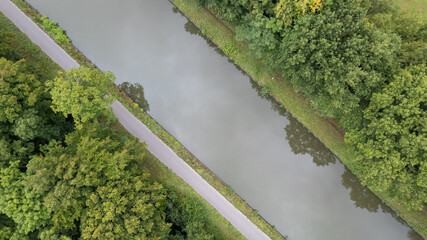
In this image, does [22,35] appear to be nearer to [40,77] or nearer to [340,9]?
[40,77]

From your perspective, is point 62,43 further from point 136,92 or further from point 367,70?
point 367,70

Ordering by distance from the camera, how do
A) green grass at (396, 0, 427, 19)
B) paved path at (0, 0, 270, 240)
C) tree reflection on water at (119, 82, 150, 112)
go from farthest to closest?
tree reflection on water at (119, 82, 150, 112)
green grass at (396, 0, 427, 19)
paved path at (0, 0, 270, 240)

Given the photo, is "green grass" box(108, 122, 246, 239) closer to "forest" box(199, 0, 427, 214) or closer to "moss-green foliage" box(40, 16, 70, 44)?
"moss-green foliage" box(40, 16, 70, 44)

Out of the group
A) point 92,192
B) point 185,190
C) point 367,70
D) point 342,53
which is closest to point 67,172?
point 92,192

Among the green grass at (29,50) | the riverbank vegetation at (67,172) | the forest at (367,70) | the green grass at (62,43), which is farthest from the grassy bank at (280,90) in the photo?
the green grass at (29,50)

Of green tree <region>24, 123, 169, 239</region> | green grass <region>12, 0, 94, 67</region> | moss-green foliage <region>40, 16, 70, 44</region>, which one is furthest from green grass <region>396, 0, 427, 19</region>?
moss-green foliage <region>40, 16, 70, 44</region>

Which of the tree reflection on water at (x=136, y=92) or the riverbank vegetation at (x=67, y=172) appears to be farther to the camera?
the tree reflection on water at (x=136, y=92)

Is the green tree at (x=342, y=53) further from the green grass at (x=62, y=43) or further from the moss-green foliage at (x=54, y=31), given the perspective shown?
the moss-green foliage at (x=54, y=31)
